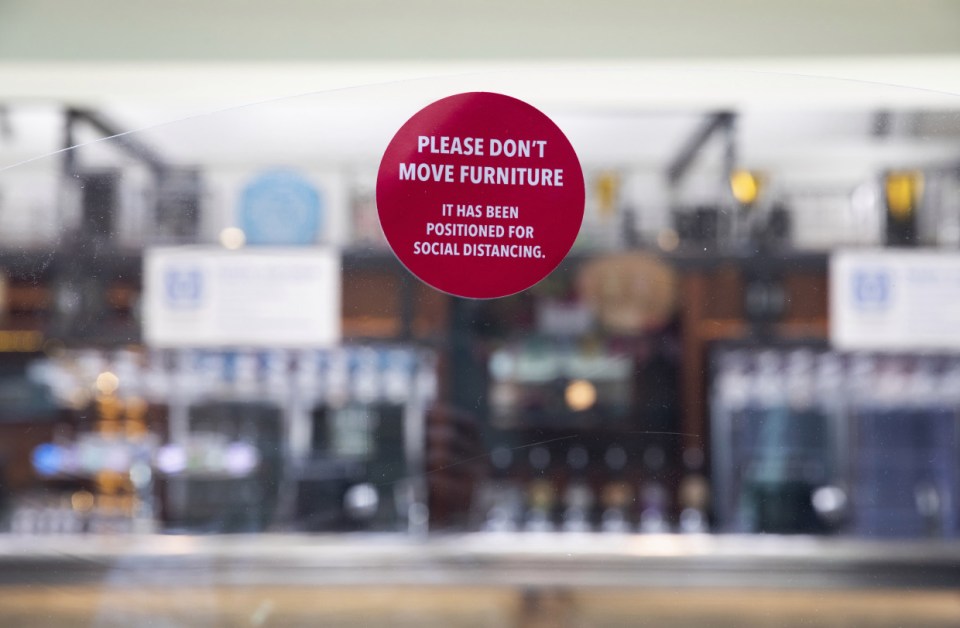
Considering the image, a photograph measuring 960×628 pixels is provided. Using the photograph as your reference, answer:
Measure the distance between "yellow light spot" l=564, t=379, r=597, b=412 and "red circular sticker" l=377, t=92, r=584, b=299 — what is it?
276 cm

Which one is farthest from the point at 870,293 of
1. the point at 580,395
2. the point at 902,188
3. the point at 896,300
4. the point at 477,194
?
the point at 477,194

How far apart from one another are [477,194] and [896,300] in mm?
1702

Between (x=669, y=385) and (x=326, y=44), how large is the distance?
6.07ft

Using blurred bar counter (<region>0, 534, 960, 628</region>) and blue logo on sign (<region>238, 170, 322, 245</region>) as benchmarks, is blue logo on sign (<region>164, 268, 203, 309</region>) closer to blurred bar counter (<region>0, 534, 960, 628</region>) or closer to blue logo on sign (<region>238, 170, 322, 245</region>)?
blue logo on sign (<region>238, 170, 322, 245</region>)

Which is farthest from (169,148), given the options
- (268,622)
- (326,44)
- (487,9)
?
(268,622)

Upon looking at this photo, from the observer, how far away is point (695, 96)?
321 cm

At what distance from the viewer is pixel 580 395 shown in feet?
13.2

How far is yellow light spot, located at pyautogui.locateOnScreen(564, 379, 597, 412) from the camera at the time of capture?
398cm

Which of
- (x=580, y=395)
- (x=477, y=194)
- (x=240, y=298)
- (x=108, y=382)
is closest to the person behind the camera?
(x=477, y=194)

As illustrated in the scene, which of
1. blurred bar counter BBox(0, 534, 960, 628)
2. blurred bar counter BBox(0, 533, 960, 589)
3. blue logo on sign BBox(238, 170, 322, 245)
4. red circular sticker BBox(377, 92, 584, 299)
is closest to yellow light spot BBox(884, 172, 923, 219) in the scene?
blurred bar counter BBox(0, 533, 960, 589)

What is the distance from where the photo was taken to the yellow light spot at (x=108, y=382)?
4.05m

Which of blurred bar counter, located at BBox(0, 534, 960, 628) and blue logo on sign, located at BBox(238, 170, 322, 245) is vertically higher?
blue logo on sign, located at BBox(238, 170, 322, 245)

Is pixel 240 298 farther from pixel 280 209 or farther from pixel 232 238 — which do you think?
pixel 232 238

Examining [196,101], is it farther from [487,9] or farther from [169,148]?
[487,9]
